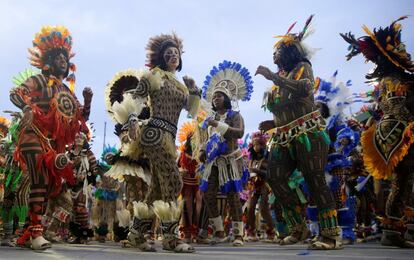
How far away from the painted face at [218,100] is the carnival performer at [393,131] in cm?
248

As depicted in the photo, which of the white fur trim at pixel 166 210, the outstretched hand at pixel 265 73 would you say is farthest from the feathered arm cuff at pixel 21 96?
the outstretched hand at pixel 265 73

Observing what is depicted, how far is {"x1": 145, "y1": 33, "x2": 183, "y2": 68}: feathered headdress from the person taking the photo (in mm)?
5332

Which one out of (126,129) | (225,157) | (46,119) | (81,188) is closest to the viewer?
(46,119)

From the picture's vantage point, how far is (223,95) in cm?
752

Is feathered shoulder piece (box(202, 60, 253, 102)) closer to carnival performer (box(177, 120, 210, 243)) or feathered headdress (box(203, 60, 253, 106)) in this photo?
feathered headdress (box(203, 60, 253, 106))

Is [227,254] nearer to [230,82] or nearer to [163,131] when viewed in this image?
[163,131]

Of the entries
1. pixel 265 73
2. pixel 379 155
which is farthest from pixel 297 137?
pixel 379 155

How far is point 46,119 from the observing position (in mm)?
5242

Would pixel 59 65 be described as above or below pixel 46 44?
below

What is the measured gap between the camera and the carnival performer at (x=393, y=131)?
17.2ft

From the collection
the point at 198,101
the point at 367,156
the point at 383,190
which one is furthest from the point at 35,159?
the point at 383,190

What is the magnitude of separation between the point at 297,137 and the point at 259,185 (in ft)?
13.2

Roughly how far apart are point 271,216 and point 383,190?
270 centimetres

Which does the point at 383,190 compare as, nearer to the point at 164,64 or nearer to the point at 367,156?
the point at 367,156
